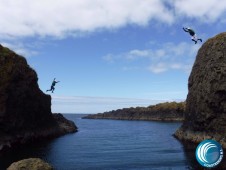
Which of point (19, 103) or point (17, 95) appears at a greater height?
point (17, 95)

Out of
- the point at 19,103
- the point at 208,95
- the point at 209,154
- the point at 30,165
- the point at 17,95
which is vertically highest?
the point at 208,95

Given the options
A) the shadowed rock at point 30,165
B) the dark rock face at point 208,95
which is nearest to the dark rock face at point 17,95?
the dark rock face at point 208,95

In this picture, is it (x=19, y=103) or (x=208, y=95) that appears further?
(x=19, y=103)

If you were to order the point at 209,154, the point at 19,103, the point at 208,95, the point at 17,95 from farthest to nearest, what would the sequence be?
1. the point at 19,103
2. the point at 17,95
3. the point at 208,95
4. the point at 209,154

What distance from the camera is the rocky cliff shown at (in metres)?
82.4

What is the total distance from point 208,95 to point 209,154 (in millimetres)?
56995

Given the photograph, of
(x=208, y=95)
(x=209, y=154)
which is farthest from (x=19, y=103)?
(x=209, y=154)

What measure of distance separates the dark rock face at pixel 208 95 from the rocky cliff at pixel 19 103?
39.8 meters

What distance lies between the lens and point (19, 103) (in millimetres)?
89750

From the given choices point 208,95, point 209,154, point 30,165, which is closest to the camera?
point 209,154

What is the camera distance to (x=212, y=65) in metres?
81.2

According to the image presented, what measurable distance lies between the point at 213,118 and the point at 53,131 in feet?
178

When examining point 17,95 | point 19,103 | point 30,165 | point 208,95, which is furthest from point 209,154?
point 19,103

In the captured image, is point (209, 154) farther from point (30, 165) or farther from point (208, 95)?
point (208, 95)
